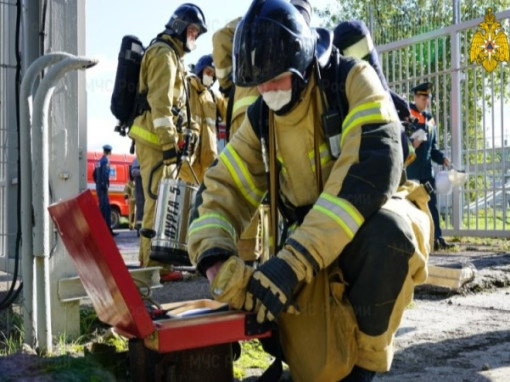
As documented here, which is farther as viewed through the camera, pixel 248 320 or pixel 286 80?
pixel 286 80

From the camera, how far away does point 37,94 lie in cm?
250

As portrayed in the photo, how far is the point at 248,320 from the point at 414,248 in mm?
584

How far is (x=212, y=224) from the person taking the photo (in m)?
2.33

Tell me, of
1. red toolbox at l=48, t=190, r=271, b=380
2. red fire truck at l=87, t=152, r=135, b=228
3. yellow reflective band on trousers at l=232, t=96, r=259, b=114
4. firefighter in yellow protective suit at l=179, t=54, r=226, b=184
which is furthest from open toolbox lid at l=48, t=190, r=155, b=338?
red fire truck at l=87, t=152, r=135, b=228

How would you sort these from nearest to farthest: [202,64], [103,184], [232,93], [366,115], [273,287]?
[273,287] → [366,115] → [232,93] → [202,64] → [103,184]

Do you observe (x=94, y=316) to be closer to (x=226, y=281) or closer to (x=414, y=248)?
(x=226, y=281)

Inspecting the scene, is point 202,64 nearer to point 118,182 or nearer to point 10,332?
point 10,332

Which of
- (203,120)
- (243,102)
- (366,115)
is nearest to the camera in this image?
(366,115)

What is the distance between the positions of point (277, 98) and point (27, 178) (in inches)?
40.1

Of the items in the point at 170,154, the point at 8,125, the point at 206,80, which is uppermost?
the point at 206,80

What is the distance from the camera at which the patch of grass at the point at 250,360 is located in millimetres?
2625

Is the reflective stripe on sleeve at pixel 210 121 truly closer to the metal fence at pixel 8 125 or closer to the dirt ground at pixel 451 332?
the dirt ground at pixel 451 332

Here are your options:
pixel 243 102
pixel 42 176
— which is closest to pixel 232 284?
pixel 42 176

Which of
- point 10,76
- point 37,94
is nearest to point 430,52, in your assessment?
point 10,76
